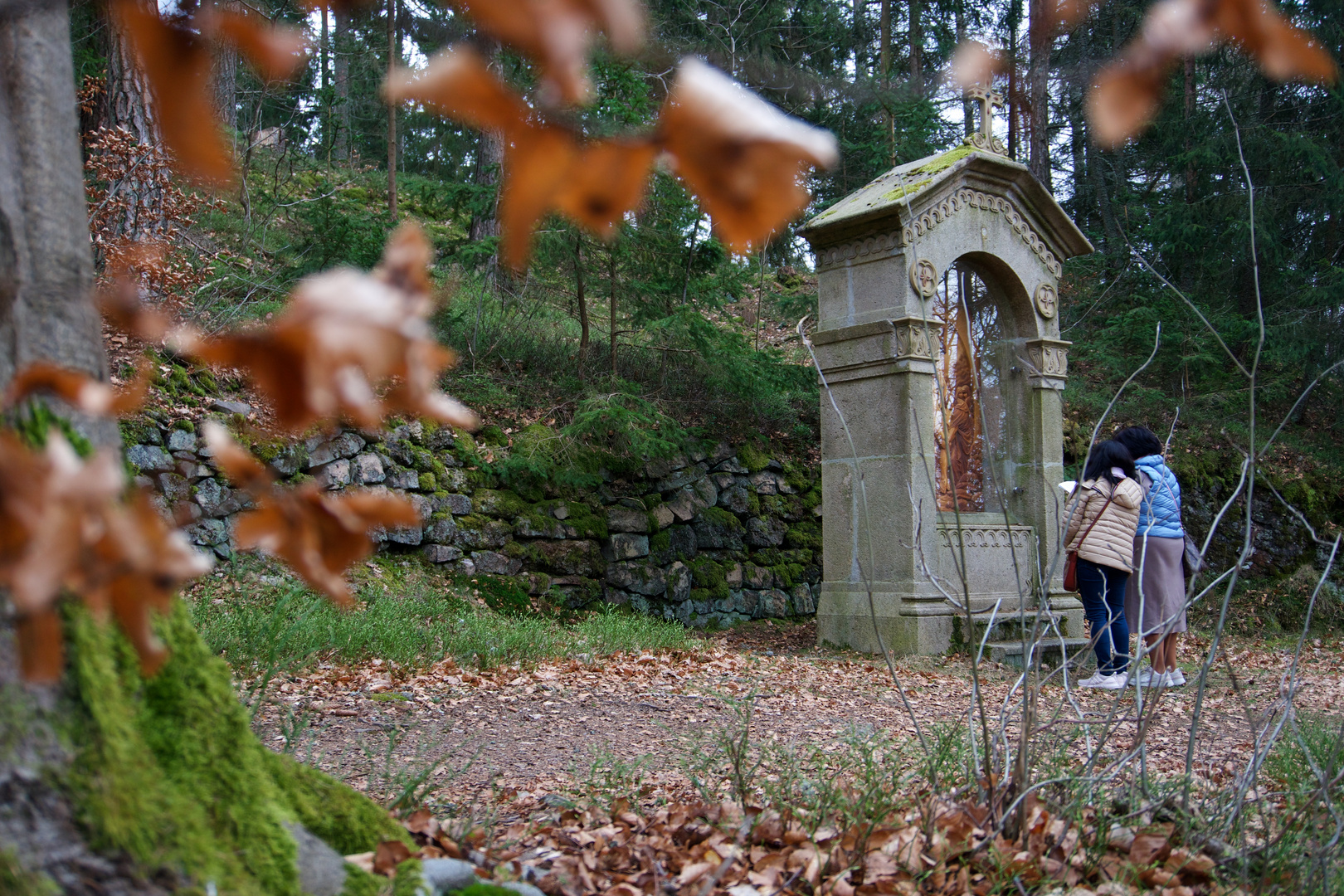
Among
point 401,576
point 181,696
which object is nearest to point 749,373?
point 401,576

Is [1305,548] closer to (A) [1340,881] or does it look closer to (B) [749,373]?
(B) [749,373]

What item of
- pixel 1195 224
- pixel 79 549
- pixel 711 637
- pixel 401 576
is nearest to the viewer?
pixel 79 549

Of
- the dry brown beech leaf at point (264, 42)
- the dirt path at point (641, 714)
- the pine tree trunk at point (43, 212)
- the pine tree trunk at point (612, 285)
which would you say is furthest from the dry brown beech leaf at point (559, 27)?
the pine tree trunk at point (612, 285)

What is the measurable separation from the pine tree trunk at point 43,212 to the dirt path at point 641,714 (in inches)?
59.0

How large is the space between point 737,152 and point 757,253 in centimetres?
1308

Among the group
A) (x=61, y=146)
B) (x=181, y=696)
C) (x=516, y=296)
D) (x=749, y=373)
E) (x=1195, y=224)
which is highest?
(x=1195, y=224)

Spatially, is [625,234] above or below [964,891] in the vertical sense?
above

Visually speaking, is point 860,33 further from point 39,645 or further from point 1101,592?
point 39,645

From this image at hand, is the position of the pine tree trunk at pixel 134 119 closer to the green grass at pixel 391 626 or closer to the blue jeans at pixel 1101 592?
the green grass at pixel 391 626

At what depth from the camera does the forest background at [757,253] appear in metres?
8.11

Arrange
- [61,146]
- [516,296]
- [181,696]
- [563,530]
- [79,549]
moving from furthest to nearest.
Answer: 1. [516,296]
2. [563,530]
3. [181,696]
4. [61,146]
5. [79,549]

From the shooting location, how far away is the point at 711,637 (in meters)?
7.92

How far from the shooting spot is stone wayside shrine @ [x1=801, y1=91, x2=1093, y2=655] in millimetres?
6762

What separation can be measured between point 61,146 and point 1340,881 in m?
2.84
